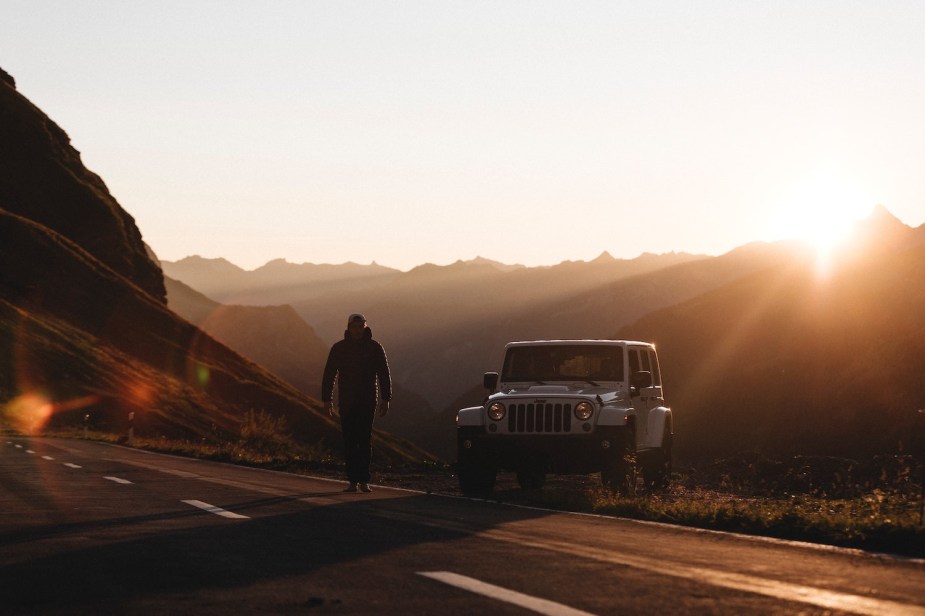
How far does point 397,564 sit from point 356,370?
27.1 ft

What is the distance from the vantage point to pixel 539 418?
16109 millimetres

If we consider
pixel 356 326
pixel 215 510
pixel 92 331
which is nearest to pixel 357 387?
pixel 356 326

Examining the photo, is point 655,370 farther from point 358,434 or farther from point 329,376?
point 329,376

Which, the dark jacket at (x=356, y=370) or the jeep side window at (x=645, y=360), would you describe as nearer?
the dark jacket at (x=356, y=370)

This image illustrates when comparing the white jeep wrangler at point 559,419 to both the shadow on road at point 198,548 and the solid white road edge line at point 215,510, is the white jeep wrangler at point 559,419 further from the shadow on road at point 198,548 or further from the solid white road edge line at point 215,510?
the solid white road edge line at point 215,510

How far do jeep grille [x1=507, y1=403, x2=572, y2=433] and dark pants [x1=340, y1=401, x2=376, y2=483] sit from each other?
73.6 inches

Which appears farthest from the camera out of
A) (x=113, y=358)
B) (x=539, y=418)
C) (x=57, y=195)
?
(x=57, y=195)

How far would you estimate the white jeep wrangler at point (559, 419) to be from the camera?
15789 mm

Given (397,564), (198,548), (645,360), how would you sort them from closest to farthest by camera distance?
1. (397,564)
2. (198,548)
3. (645,360)

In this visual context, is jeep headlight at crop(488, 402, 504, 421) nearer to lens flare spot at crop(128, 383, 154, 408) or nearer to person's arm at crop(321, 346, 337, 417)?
person's arm at crop(321, 346, 337, 417)

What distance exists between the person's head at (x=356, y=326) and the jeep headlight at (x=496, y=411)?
199cm

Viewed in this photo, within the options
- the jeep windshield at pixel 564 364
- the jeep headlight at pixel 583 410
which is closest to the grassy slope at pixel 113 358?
the jeep windshield at pixel 564 364

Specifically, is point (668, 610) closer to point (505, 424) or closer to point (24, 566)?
point (24, 566)

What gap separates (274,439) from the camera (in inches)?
1380
